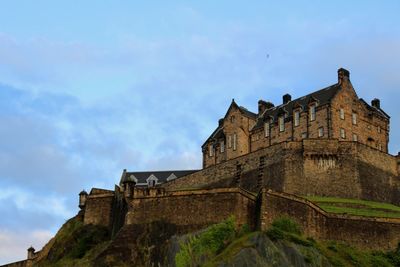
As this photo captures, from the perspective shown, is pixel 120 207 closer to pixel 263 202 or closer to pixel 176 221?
pixel 176 221

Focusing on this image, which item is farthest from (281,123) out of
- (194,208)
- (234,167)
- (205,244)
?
(205,244)

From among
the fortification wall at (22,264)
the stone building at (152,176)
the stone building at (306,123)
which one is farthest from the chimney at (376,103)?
the fortification wall at (22,264)

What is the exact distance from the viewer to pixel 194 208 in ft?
180

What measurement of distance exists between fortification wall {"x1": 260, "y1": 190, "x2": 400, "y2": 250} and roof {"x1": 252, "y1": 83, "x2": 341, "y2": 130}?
54.9 ft

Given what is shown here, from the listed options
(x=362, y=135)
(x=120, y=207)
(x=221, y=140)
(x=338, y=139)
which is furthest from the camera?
(x=221, y=140)

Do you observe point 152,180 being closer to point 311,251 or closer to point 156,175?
point 156,175

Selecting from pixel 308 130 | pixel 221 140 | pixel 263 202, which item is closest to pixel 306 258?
pixel 263 202

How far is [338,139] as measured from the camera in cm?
6762

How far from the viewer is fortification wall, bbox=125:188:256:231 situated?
5384 centimetres

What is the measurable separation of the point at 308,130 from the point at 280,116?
4391 millimetres

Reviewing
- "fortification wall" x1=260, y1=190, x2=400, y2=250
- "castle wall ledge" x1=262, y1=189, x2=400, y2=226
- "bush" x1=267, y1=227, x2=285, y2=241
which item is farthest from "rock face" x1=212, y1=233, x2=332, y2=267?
"castle wall ledge" x1=262, y1=189, x2=400, y2=226

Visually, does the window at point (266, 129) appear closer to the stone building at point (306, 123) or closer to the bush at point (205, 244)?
the stone building at point (306, 123)

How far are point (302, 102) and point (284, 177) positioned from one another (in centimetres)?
1166

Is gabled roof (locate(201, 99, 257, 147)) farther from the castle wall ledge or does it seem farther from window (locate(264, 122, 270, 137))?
the castle wall ledge
